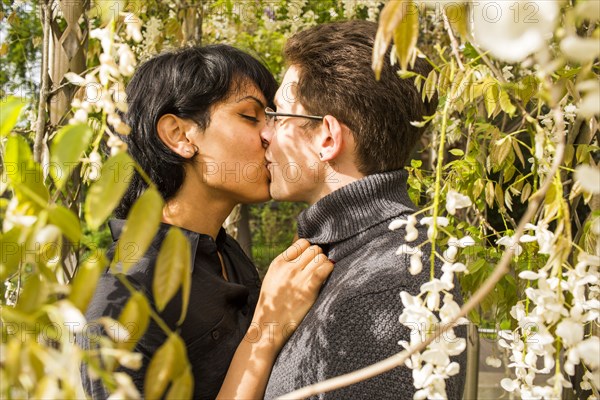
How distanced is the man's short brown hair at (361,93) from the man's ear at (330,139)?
18mm

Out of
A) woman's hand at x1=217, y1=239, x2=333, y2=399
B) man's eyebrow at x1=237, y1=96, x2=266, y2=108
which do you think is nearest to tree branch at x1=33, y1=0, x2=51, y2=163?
man's eyebrow at x1=237, y1=96, x2=266, y2=108

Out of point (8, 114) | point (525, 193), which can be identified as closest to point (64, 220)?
point (8, 114)

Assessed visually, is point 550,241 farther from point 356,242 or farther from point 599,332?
point 599,332

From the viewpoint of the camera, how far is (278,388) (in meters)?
1.27

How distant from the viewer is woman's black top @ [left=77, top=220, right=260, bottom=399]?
4.25 feet

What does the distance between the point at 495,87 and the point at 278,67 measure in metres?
2.83

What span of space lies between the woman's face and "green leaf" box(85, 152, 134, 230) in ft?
3.24

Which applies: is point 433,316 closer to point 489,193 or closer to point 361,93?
point 361,93

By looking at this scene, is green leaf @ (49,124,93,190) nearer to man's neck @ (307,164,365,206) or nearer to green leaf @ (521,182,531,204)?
man's neck @ (307,164,365,206)

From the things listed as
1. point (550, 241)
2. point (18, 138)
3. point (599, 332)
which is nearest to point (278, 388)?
point (550, 241)

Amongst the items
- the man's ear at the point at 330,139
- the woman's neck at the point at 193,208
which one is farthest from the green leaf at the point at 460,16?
the woman's neck at the point at 193,208

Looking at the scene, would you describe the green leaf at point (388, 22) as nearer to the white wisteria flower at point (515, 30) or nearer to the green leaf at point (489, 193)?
the white wisteria flower at point (515, 30)

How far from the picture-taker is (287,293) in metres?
1.37

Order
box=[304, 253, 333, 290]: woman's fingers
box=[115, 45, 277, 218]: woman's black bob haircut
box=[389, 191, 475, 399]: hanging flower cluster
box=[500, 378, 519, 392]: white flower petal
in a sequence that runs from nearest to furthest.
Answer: box=[389, 191, 475, 399]: hanging flower cluster < box=[500, 378, 519, 392]: white flower petal < box=[304, 253, 333, 290]: woman's fingers < box=[115, 45, 277, 218]: woman's black bob haircut
